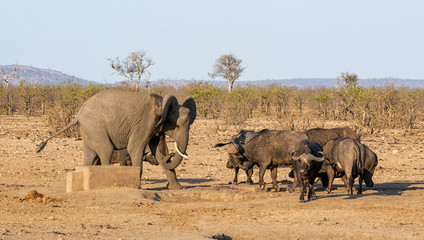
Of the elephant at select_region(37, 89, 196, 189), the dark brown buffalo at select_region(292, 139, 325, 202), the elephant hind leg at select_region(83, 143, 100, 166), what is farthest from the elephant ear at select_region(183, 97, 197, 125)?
the dark brown buffalo at select_region(292, 139, 325, 202)

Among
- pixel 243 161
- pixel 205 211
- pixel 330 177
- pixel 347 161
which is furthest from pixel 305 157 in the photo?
pixel 243 161

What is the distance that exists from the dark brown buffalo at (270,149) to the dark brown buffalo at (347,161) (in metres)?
0.82

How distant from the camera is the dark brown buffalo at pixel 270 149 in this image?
44.8 feet

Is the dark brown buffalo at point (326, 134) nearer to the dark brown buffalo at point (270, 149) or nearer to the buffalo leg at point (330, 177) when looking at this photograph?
the dark brown buffalo at point (270, 149)

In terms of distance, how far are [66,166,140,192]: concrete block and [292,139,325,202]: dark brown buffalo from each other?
3284 mm

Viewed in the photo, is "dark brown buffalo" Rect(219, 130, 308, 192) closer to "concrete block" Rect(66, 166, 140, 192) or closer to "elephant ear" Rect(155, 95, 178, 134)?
"elephant ear" Rect(155, 95, 178, 134)

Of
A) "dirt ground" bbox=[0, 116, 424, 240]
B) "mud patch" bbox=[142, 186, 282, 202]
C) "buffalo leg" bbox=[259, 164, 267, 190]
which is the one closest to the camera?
"dirt ground" bbox=[0, 116, 424, 240]

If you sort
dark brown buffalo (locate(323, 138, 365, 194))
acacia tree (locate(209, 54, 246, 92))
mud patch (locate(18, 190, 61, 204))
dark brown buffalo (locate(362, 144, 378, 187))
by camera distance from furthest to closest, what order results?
1. acacia tree (locate(209, 54, 246, 92))
2. dark brown buffalo (locate(362, 144, 378, 187))
3. dark brown buffalo (locate(323, 138, 365, 194))
4. mud patch (locate(18, 190, 61, 204))

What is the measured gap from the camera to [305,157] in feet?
37.7

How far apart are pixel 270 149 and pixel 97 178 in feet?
12.5

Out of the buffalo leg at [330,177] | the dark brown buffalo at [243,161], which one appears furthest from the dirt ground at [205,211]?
the dark brown buffalo at [243,161]

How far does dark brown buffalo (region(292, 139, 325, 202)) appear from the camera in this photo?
11453mm

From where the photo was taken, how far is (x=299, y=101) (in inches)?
1876

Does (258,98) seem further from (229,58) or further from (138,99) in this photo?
(229,58)
